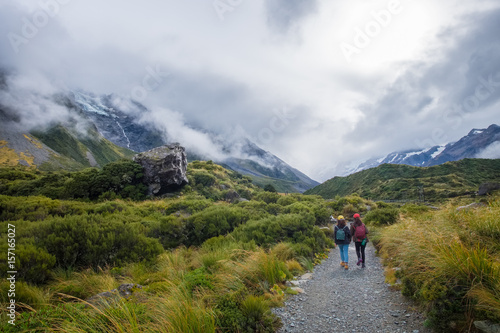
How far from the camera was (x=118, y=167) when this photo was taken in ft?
72.1

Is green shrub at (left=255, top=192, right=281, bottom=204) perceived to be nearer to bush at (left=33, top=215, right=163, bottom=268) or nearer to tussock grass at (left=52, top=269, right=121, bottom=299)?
bush at (left=33, top=215, right=163, bottom=268)

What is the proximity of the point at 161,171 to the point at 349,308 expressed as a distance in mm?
20566

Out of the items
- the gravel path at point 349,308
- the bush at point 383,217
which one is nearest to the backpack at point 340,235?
the gravel path at point 349,308

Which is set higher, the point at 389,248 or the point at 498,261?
the point at 498,261

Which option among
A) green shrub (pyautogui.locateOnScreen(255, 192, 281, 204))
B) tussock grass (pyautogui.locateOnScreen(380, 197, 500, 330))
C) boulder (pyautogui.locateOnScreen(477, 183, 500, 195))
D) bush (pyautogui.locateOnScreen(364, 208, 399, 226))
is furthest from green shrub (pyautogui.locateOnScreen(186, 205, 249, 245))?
boulder (pyautogui.locateOnScreen(477, 183, 500, 195))

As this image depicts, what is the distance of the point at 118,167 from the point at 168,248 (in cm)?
1579

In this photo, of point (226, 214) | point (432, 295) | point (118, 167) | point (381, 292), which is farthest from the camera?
point (118, 167)

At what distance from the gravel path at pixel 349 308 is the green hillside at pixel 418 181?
161ft

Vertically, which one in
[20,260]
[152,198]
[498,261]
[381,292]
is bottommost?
[381,292]

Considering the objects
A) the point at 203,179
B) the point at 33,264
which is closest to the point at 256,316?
the point at 33,264

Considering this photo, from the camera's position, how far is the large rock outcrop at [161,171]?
22.2 meters

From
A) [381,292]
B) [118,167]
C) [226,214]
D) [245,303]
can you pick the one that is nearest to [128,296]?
[245,303]

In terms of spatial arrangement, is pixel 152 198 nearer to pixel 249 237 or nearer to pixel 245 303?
pixel 249 237

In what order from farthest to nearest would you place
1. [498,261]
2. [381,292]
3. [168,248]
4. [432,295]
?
1. [168,248]
2. [381,292]
3. [498,261]
4. [432,295]
